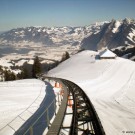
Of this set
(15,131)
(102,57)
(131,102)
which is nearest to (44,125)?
(15,131)

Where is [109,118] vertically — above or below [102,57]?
below

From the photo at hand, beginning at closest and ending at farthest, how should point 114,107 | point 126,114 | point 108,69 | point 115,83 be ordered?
1. point 126,114
2. point 114,107
3. point 115,83
4. point 108,69

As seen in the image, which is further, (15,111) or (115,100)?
(115,100)

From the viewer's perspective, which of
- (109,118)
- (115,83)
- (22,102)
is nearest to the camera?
(109,118)

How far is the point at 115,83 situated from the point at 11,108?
4009cm

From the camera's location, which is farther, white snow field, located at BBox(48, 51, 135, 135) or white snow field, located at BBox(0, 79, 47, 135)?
white snow field, located at BBox(48, 51, 135, 135)

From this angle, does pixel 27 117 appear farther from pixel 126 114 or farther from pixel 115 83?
pixel 115 83

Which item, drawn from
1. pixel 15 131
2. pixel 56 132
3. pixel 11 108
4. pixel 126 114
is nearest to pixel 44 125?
pixel 15 131

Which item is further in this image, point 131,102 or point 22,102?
point 131,102

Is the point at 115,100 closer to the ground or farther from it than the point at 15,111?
closer to the ground

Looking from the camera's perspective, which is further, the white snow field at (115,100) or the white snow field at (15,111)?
the white snow field at (115,100)

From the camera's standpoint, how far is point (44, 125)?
23859 millimetres

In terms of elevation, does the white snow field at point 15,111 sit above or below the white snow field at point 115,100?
above

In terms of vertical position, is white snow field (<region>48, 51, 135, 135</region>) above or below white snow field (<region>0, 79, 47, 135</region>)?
below
